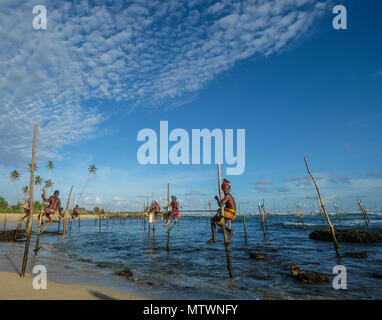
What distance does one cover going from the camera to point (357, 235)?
21.1 m

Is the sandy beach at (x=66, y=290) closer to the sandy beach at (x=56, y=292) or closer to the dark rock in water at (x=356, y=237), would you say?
the sandy beach at (x=56, y=292)

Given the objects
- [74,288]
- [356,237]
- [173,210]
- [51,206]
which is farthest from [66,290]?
[356,237]

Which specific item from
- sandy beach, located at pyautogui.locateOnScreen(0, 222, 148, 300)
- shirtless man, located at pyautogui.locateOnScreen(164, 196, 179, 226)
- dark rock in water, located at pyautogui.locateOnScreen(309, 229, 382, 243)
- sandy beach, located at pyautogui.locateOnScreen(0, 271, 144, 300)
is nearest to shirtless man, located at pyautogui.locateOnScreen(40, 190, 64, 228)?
sandy beach, located at pyautogui.locateOnScreen(0, 222, 148, 300)

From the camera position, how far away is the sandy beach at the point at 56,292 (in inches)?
239

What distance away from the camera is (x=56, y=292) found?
21.2 feet

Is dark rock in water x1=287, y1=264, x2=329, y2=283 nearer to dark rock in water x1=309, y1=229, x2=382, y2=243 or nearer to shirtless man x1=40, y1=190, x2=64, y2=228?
shirtless man x1=40, y1=190, x2=64, y2=228

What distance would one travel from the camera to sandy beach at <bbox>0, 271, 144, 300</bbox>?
19.9 feet

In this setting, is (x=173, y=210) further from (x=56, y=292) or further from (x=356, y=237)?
(x=356, y=237)

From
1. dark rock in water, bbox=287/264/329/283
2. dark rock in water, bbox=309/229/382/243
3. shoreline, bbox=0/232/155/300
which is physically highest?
shoreline, bbox=0/232/155/300

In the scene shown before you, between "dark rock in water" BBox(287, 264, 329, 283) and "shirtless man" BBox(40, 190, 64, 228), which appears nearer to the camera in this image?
"dark rock in water" BBox(287, 264, 329, 283)

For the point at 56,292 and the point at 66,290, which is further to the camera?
the point at 66,290
